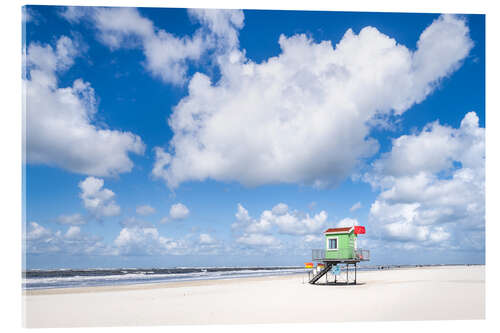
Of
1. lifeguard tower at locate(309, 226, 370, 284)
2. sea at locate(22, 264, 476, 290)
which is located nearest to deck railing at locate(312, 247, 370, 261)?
lifeguard tower at locate(309, 226, 370, 284)

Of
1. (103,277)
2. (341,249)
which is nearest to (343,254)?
(341,249)

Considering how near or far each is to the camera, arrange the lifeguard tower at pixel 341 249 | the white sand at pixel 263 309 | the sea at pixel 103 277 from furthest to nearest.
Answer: the sea at pixel 103 277 → the lifeguard tower at pixel 341 249 → the white sand at pixel 263 309

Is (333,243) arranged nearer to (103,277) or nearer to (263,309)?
(263,309)

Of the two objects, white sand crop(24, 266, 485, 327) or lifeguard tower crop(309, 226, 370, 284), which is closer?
white sand crop(24, 266, 485, 327)

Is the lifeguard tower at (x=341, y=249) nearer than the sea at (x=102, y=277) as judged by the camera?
Yes

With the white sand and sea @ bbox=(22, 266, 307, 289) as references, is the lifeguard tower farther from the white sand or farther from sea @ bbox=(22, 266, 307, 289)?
sea @ bbox=(22, 266, 307, 289)

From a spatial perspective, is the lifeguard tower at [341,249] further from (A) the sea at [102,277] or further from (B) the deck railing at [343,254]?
(A) the sea at [102,277]

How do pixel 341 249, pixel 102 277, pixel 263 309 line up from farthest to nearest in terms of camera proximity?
pixel 102 277 < pixel 341 249 < pixel 263 309

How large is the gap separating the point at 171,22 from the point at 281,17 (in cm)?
408

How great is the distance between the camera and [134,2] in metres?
12.1

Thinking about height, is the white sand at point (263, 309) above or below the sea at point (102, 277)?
above

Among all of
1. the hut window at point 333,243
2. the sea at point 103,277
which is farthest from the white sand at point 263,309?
the hut window at point 333,243
